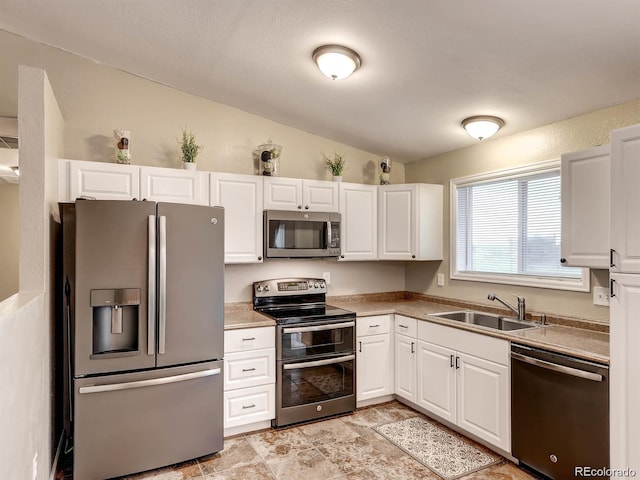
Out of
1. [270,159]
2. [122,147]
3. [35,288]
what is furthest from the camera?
[270,159]

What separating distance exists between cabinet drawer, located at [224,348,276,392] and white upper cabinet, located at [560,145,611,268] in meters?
2.16

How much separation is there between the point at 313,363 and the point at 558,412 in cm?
166

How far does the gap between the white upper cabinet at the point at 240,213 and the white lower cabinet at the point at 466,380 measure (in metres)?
1.56

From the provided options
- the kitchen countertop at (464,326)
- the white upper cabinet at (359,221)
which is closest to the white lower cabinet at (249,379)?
the kitchen countertop at (464,326)

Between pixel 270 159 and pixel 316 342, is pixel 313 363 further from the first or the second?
pixel 270 159

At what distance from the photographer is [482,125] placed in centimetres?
298

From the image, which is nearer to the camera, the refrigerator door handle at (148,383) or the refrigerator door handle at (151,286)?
the refrigerator door handle at (148,383)

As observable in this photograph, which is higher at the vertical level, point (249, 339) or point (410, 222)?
point (410, 222)

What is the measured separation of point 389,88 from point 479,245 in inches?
67.6

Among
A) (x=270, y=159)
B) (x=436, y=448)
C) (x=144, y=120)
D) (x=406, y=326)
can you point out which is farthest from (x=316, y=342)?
(x=144, y=120)

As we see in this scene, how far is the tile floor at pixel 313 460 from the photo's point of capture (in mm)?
2469

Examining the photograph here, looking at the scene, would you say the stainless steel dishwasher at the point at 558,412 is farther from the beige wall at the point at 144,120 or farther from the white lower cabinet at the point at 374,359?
the beige wall at the point at 144,120

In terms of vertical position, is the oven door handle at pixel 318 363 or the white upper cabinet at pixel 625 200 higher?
the white upper cabinet at pixel 625 200

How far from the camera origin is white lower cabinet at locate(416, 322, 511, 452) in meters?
2.59
